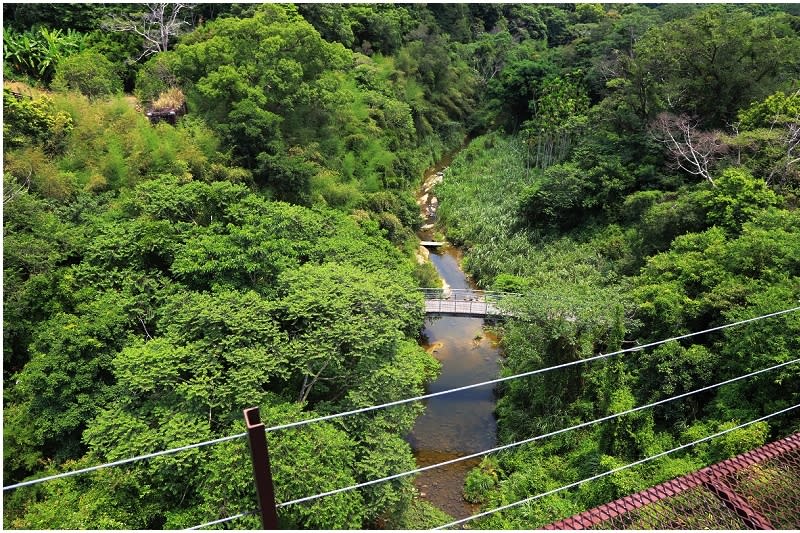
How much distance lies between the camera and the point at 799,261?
9.98 metres

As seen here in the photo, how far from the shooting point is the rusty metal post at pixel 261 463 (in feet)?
8.76

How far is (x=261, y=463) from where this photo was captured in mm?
2781

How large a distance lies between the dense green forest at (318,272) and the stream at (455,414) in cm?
56

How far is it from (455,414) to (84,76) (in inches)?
641

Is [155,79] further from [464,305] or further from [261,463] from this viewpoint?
[261,463]

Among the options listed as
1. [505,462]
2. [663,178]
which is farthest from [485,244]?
[505,462]

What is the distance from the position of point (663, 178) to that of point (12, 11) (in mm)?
26127

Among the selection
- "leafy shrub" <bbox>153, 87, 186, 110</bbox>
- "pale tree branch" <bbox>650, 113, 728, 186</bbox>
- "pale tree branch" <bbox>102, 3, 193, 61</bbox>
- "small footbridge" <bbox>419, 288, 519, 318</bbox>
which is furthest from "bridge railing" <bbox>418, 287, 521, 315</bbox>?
"pale tree branch" <bbox>102, 3, 193, 61</bbox>

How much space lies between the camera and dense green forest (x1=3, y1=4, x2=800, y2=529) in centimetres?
807

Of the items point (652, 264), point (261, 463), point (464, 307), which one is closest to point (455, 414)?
point (464, 307)

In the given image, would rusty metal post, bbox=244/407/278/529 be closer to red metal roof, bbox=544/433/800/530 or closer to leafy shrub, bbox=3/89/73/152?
red metal roof, bbox=544/433/800/530

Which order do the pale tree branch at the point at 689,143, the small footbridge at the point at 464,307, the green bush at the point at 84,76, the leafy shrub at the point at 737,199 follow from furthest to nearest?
1. the green bush at the point at 84,76
2. the pale tree branch at the point at 689,143
3. the small footbridge at the point at 464,307
4. the leafy shrub at the point at 737,199

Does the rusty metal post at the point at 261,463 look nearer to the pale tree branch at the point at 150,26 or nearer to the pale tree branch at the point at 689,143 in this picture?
the pale tree branch at the point at 689,143

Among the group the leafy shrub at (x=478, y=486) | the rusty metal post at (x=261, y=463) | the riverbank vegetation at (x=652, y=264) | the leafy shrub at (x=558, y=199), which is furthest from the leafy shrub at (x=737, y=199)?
the rusty metal post at (x=261, y=463)
